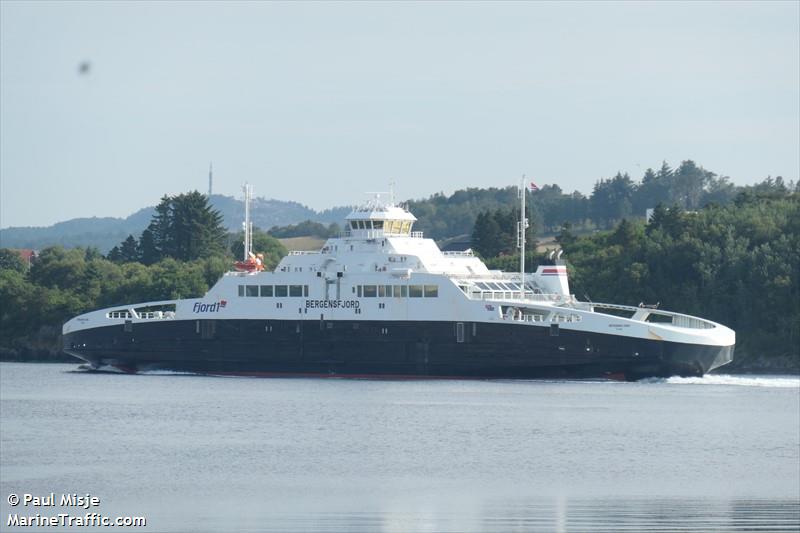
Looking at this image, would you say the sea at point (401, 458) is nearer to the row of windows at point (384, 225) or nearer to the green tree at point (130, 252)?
the row of windows at point (384, 225)

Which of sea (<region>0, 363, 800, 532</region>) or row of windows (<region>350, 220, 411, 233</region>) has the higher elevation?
row of windows (<region>350, 220, 411, 233</region>)

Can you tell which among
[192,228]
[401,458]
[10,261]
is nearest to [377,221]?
[401,458]

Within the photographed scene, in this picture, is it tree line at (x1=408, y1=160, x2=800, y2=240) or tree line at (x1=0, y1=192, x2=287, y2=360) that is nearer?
tree line at (x1=0, y1=192, x2=287, y2=360)

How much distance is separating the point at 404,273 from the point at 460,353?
443cm

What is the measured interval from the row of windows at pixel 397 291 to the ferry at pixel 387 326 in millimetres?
62

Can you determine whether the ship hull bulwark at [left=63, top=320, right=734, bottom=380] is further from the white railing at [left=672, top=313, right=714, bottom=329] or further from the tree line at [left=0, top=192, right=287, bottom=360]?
the tree line at [left=0, top=192, right=287, bottom=360]

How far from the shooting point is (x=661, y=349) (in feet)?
225

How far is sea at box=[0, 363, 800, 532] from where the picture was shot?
3450cm

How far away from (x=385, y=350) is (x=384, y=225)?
604cm

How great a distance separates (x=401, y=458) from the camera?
4344 cm

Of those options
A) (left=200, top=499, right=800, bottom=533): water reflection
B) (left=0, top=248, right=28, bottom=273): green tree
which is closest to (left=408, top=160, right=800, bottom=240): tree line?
(left=0, top=248, right=28, bottom=273): green tree

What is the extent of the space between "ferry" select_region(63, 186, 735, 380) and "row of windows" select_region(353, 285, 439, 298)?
0.20ft

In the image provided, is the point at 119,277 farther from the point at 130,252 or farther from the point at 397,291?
the point at 397,291

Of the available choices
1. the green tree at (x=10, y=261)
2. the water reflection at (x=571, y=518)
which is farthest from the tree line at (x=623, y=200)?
the water reflection at (x=571, y=518)
